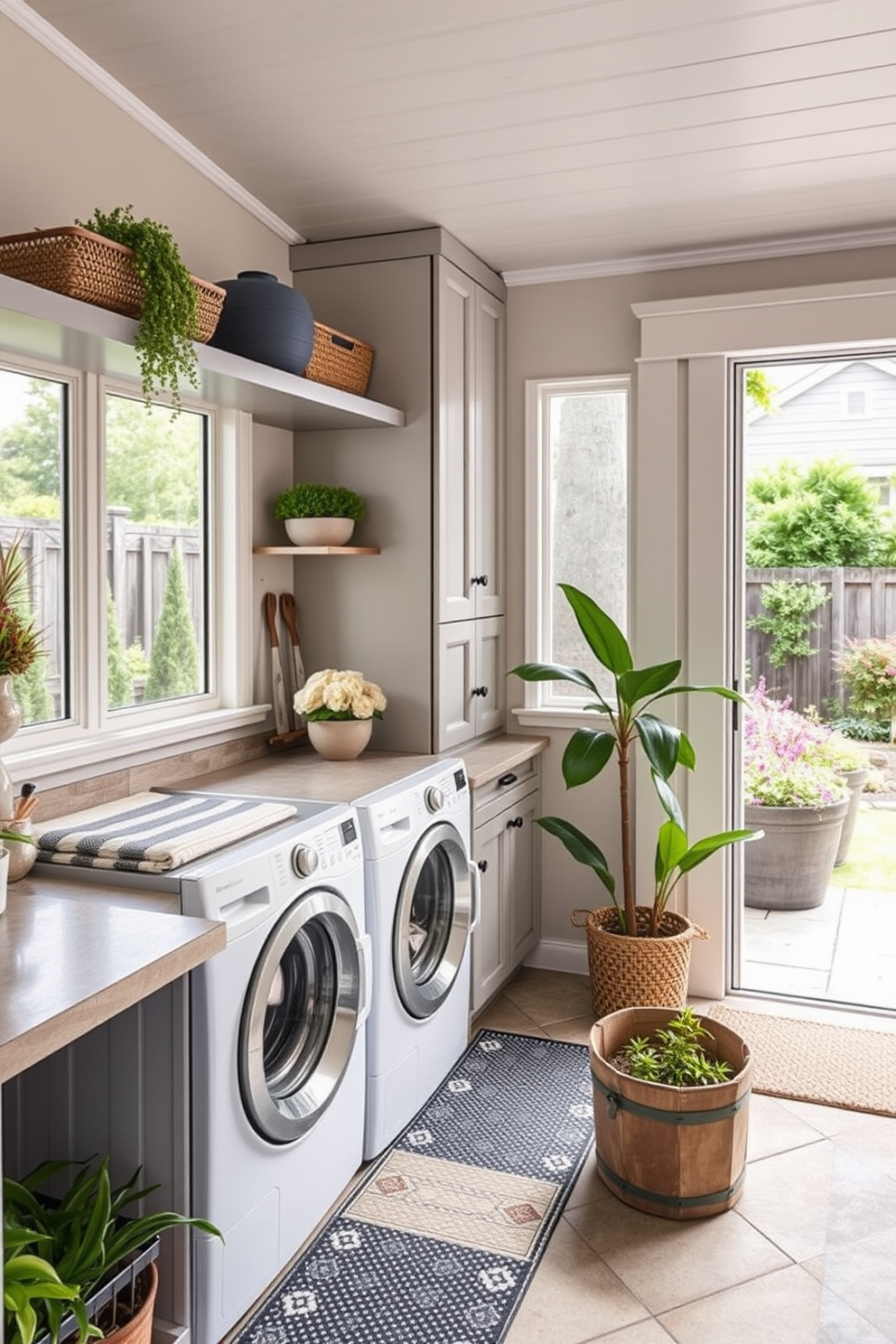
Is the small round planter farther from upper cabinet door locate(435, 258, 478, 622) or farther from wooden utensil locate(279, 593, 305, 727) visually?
upper cabinet door locate(435, 258, 478, 622)

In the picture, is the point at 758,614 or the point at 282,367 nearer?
the point at 282,367

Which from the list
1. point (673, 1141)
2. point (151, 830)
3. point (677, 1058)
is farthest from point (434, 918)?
point (151, 830)

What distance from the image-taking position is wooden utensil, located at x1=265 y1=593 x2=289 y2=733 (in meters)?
3.38

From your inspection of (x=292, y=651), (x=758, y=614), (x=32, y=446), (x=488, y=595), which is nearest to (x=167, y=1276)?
(x=32, y=446)

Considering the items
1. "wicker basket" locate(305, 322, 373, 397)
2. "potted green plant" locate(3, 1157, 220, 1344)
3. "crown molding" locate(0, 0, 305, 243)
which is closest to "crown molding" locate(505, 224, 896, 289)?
"wicker basket" locate(305, 322, 373, 397)

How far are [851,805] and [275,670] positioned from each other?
2075mm

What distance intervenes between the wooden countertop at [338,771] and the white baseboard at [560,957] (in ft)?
2.64

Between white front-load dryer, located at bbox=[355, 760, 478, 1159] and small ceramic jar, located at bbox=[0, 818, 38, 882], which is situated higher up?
small ceramic jar, located at bbox=[0, 818, 38, 882]

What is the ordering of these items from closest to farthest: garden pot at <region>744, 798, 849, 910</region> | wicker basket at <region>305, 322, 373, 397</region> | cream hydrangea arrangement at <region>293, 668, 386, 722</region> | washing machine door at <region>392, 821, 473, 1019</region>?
washing machine door at <region>392, 821, 473, 1019</region> → wicker basket at <region>305, 322, 373, 397</region> → cream hydrangea arrangement at <region>293, 668, 386, 722</region> → garden pot at <region>744, 798, 849, 910</region>

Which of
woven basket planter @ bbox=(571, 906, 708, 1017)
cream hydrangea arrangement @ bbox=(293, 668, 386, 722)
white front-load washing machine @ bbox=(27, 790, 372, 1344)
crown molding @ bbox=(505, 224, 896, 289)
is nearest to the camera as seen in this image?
white front-load washing machine @ bbox=(27, 790, 372, 1344)

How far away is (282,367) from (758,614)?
1890mm

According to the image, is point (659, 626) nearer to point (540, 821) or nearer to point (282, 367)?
point (540, 821)

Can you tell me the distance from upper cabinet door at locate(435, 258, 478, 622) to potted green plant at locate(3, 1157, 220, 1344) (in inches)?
78.7

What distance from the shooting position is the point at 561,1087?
9.95ft
